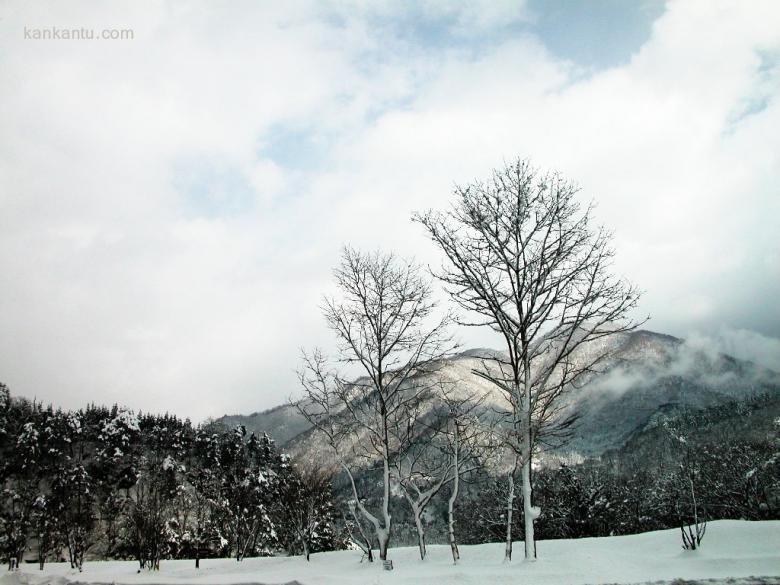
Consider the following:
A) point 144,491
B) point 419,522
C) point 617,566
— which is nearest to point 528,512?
point 617,566

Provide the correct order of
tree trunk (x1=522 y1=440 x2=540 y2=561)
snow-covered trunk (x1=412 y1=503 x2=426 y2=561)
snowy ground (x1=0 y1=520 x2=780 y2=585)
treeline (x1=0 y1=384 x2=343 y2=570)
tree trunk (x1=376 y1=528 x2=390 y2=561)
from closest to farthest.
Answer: snowy ground (x1=0 y1=520 x2=780 y2=585), tree trunk (x1=522 y1=440 x2=540 y2=561), tree trunk (x1=376 y1=528 x2=390 y2=561), snow-covered trunk (x1=412 y1=503 x2=426 y2=561), treeline (x1=0 y1=384 x2=343 y2=570)

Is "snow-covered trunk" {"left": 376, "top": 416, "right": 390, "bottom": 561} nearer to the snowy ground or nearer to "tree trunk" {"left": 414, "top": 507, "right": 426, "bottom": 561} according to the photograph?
the snowy ground

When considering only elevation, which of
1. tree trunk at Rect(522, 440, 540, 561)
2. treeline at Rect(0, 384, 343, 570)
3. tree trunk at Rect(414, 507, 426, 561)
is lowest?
treeline at Rect(0, 384, 343, 570)

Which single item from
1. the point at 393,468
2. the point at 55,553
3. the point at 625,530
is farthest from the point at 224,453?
the point at 393,468

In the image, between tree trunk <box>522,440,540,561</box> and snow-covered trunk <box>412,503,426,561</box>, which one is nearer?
tree trunk <box>522,440,540,561</box>

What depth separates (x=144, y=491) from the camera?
55.5m

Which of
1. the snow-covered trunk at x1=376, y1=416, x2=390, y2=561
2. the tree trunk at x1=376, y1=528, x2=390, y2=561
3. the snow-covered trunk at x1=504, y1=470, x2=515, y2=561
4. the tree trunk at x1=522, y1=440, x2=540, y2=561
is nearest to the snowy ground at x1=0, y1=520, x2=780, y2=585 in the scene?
the tree trunk at x1=522, y1=440, x2=540, y2=561

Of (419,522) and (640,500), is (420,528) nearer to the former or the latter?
(419,522)

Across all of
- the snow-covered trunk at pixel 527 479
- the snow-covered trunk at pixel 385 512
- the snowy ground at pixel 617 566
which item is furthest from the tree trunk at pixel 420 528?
the snow-covered trunk at pixel 527 479

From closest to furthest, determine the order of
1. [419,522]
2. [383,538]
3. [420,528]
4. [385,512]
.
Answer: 1. [383,538]
2. [385,512]
3. [419,522]
4. [420,528]

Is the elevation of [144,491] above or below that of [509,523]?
below

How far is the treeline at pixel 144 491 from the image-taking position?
2789 centimetres

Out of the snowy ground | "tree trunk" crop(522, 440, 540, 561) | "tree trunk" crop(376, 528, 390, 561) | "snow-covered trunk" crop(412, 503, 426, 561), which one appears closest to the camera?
the snowy ground

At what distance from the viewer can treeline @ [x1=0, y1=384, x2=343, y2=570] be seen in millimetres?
27891
